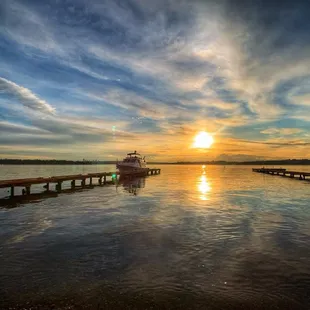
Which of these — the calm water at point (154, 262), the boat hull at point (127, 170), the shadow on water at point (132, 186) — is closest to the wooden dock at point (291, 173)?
the shadow on water at point (132, 186)

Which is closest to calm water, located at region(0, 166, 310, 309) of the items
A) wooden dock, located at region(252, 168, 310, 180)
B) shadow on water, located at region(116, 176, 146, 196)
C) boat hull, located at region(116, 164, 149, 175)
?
shadow on water, located at region(116, 176, 146, 196)

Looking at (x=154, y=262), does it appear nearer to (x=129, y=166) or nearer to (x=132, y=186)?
(x=132, y=186)

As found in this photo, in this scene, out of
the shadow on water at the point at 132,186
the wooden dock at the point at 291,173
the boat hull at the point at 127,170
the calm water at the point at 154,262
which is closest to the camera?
the calm water at the point at 154,262

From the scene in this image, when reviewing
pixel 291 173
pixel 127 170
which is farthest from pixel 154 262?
pixel 291 173

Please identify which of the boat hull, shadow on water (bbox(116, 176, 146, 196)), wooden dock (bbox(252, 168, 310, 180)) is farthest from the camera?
the boat hull

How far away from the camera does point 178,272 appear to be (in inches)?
305

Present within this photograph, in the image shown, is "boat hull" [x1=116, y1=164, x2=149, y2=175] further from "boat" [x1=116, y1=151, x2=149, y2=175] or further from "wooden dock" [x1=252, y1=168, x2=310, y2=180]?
"wooden dock" [x1=252, y1=168, x2=310, y2=180]

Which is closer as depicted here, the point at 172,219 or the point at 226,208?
the point at 172,219

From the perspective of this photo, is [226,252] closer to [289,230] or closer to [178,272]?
[178,272]

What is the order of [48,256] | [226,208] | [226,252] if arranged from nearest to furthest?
[48,256] < [226,252] < [226,208]

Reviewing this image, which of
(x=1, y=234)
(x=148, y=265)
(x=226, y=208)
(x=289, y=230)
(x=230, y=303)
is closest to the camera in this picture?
(x=230, y=303)

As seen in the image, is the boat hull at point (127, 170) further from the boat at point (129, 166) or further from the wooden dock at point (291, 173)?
the wooden dock at point (291, 173)

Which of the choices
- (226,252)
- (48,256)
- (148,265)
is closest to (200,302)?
(148,265)

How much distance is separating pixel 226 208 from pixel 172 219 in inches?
236
